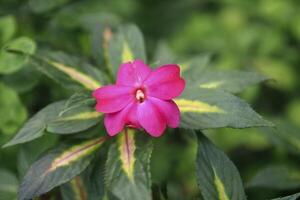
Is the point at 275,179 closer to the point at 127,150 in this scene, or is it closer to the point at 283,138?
the point at 283,138

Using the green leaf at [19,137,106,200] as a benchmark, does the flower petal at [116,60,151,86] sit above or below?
above

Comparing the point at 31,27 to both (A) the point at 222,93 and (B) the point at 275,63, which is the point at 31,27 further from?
(B) the point at 275,63

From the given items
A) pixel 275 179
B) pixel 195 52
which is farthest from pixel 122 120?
pixel 195 52

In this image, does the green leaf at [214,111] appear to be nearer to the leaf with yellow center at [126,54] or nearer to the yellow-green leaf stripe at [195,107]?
the yellow-green leaf stripe at [195,107]

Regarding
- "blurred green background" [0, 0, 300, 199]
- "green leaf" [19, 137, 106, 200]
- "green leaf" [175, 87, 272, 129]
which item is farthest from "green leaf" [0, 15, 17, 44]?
"green leaf" [175, 87, 272, 129]

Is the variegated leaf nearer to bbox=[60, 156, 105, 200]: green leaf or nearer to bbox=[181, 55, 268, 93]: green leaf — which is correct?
bbox=[60, 156, 105, 200]: green leaf
